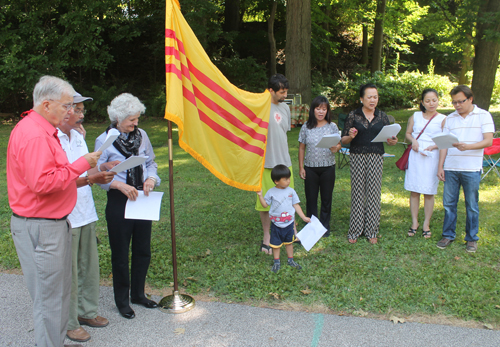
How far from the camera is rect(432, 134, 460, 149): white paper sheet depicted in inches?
187

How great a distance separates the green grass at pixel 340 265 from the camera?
4082mm

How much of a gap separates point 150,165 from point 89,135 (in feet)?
45.4

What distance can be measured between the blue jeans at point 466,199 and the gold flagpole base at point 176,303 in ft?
11.1

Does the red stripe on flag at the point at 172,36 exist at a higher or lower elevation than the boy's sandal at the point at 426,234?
higher

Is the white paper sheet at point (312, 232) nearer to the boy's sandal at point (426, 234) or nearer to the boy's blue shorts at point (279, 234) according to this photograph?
the boy's blue shorts at point (279, 234)

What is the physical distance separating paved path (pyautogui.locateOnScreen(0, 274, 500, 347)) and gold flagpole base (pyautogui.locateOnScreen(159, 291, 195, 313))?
64 millimetres

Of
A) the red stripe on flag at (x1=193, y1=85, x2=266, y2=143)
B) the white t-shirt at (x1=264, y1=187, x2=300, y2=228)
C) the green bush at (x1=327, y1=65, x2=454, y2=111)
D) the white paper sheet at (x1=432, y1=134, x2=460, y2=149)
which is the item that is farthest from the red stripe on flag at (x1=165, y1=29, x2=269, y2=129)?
the green bush at (x1=327, y1=65, x2=454, y2=111)

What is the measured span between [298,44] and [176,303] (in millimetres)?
13592

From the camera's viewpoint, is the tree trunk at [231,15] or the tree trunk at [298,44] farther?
the tree trunk at [231,15]

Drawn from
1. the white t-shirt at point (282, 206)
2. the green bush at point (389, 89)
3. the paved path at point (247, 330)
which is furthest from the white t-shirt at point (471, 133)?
the green bush at point (389, 89)

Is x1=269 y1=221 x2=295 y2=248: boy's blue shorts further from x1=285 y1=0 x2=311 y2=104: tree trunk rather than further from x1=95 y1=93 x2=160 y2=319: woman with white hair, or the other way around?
x1=285 y1=0 x2=311 y2=104: tree trunk

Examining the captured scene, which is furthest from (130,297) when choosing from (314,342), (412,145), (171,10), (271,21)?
(271,21)

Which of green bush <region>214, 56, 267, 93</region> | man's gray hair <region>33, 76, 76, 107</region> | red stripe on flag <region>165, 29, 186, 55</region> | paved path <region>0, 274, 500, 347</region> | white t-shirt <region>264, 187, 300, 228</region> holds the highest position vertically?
green bush <region>214, 56, 267, 93</region>

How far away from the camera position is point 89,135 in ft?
54.5
